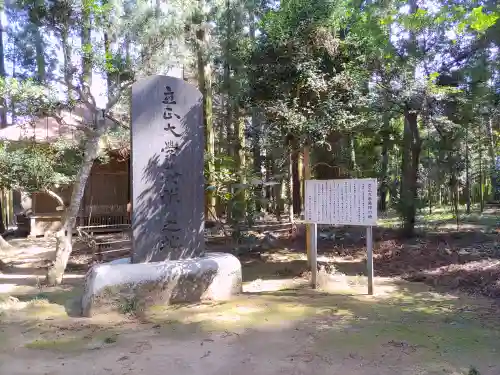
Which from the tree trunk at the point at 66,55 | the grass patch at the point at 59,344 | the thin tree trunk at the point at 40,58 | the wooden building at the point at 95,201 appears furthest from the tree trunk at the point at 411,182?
the wooden building at the point at 95,201

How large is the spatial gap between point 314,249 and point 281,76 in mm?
3114

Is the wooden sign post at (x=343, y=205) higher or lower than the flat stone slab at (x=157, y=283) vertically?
higher

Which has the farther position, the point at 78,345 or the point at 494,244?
the point at 494,244

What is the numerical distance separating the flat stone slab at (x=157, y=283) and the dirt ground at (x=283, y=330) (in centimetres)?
17

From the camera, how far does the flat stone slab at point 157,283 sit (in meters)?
5.46

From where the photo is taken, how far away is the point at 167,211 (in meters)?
6.24

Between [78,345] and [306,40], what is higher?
[306,40]

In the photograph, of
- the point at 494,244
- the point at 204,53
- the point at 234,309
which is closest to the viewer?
the point at 234,309

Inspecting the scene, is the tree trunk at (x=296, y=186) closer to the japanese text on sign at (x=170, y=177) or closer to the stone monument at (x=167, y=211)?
the stone monument at (x=167, y=211)

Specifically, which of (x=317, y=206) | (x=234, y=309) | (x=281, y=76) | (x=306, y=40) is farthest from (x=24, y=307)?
(x=306, y=40)

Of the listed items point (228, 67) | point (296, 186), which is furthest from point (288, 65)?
point (296, 186)

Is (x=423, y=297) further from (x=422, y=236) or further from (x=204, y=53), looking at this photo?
(x=204, y=53)

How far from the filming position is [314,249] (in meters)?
6.92

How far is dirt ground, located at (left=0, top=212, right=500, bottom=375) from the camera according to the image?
3824 millimetres
